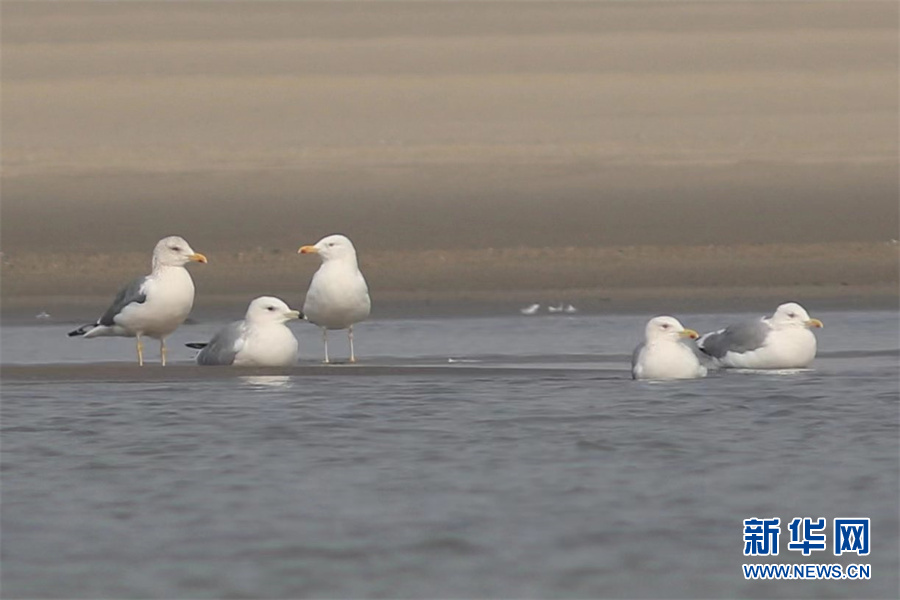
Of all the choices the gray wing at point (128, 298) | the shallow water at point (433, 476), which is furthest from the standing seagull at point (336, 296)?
the gray wing at point (128, 298)

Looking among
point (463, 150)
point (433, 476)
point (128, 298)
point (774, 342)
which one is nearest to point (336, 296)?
point (128, 298)

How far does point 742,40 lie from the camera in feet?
104

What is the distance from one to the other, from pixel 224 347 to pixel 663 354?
2466 mm

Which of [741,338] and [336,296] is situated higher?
[336,296]

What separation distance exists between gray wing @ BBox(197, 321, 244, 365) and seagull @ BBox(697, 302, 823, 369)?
278 centimetres

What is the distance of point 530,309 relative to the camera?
50.8 feet

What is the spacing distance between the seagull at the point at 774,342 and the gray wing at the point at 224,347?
109 inches

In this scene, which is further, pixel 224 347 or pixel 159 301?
pixel 159 301

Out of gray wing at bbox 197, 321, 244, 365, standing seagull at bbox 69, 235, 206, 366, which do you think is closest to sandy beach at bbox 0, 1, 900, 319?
A: standing seagull at bbox 69, 235, 206, 366

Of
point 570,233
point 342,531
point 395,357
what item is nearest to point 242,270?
point 570,233

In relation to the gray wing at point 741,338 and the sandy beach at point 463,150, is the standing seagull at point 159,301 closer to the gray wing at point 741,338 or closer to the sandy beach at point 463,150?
the gray wing at point 741,338

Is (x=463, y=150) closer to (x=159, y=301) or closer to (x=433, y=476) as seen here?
(x=159, y=301)

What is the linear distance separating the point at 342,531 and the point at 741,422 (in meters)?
2.88

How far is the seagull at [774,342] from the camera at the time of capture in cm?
1152
